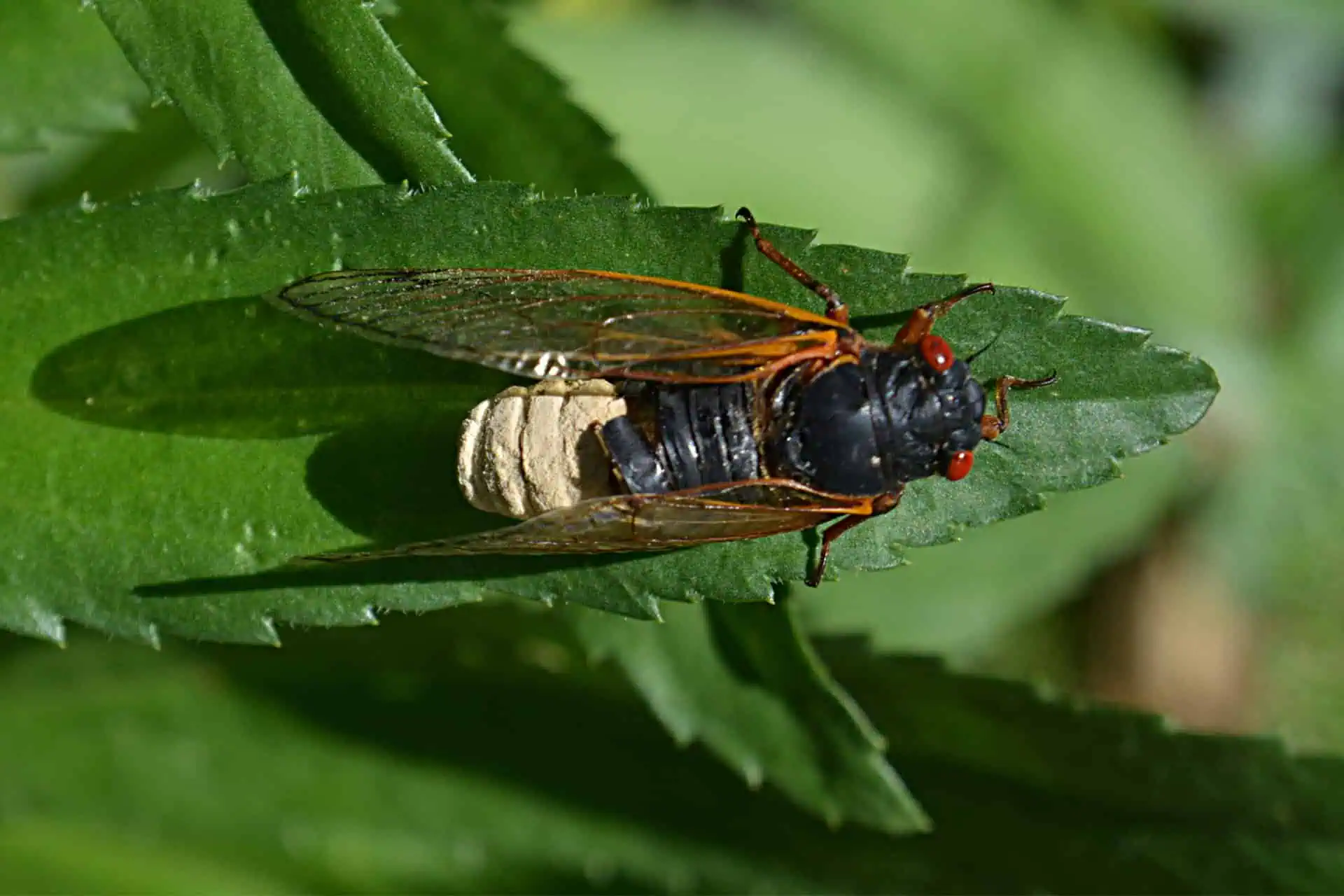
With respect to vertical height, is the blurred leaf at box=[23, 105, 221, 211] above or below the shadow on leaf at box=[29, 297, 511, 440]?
above

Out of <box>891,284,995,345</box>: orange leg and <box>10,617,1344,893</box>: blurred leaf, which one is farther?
<box>10,617,1344,893</box>: blurred leaf

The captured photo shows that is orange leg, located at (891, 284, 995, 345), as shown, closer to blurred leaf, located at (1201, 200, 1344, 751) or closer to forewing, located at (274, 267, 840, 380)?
forewing, located at (274, 267, 840, 380)

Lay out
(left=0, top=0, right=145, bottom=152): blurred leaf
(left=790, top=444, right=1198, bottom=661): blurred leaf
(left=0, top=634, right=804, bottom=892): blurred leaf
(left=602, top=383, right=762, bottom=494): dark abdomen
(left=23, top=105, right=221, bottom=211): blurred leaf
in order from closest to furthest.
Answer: (left=602, top=383, right=762, bottom=494): dark abdomen < (left=0, top=0, right=145, bottom=152): blurred leaf < (left=0, top=634, right=804, bottom=892): blurred leaf < (left=23, top=105, right=221, bottom=211): blurred leaf < (left=790, top=444, right=1198, bottom=661): blurred leaf

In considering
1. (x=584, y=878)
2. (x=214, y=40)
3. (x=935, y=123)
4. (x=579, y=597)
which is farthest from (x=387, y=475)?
(x=935, y=123)

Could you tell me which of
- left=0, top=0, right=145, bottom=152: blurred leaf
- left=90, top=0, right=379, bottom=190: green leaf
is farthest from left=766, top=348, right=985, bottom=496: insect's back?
left=0, top=0, right=145, bottom=152: blurred leaf

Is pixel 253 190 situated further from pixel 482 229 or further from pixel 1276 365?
pixel 1276 365

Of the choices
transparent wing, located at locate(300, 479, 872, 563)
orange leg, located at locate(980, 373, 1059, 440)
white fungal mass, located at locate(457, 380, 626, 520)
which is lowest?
transparent wing, located at locate(300, 479, 872, 563)

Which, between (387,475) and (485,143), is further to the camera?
(485,143)

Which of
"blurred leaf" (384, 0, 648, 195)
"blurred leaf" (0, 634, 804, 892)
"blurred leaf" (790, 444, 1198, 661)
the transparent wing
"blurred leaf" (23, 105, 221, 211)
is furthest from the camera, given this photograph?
"blurred leaf" (790, 444, 1198, 661)
